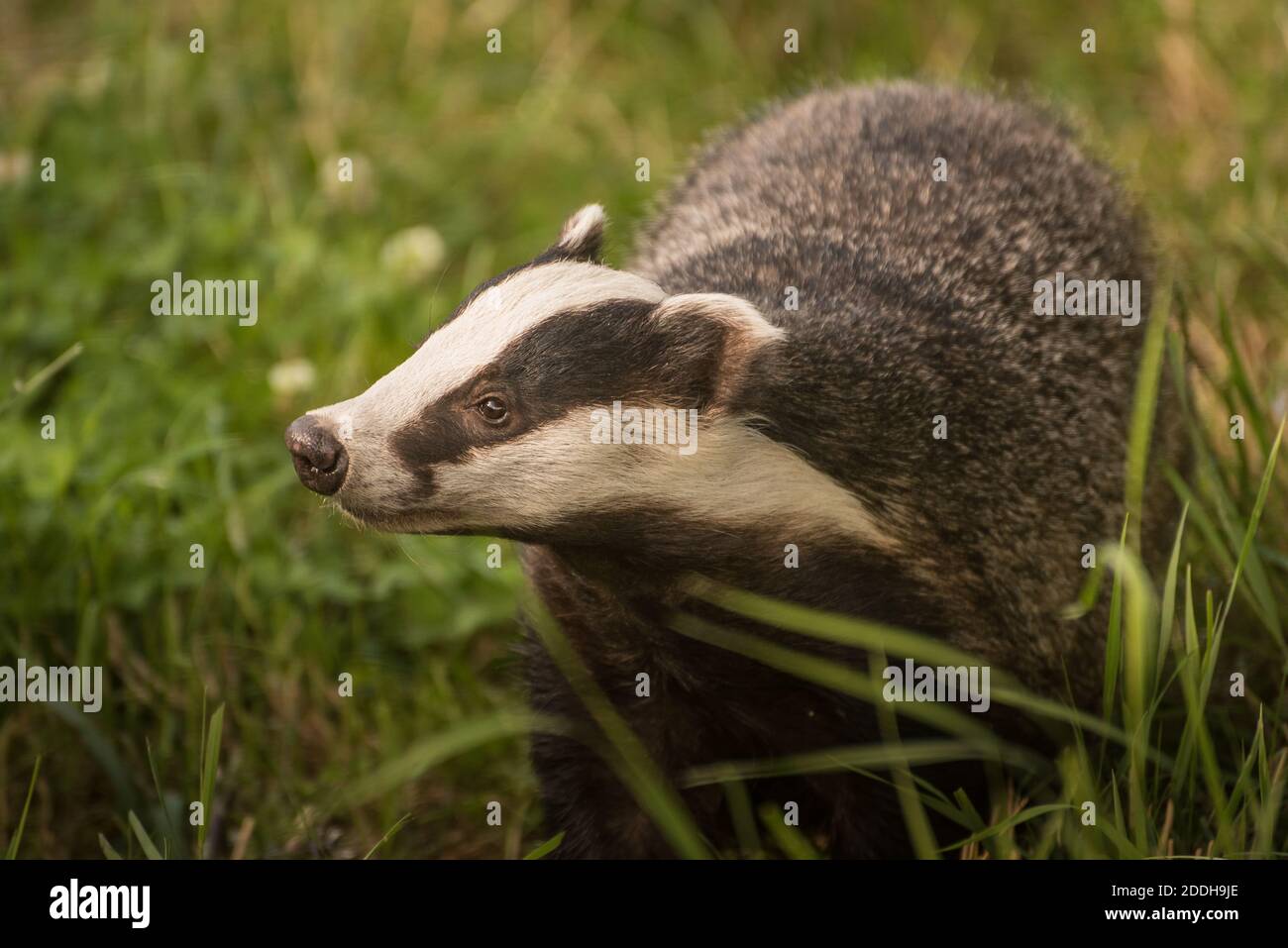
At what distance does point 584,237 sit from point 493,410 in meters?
0.73

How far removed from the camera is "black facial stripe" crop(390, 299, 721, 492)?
3570 millimetres

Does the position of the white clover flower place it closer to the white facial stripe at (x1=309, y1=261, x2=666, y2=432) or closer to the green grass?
the green grass

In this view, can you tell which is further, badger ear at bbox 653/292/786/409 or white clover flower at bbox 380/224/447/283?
white clover flower at bbox 380/224/447/283

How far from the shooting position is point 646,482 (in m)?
3.69

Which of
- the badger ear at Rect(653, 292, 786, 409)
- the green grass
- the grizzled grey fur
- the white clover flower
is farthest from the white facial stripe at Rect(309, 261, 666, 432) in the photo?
the white clover flower

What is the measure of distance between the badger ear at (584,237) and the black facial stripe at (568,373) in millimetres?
464

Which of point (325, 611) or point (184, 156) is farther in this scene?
point (184, 156)

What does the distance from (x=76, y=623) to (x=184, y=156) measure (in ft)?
10.4

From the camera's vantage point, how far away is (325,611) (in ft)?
17.6

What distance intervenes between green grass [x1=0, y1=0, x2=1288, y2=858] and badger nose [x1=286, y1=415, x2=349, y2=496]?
68cm

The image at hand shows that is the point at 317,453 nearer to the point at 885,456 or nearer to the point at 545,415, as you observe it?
the point at 545,415

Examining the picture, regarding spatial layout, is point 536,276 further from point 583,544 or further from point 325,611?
point 325,611

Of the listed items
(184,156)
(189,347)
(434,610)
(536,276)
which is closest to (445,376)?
(536,276)
